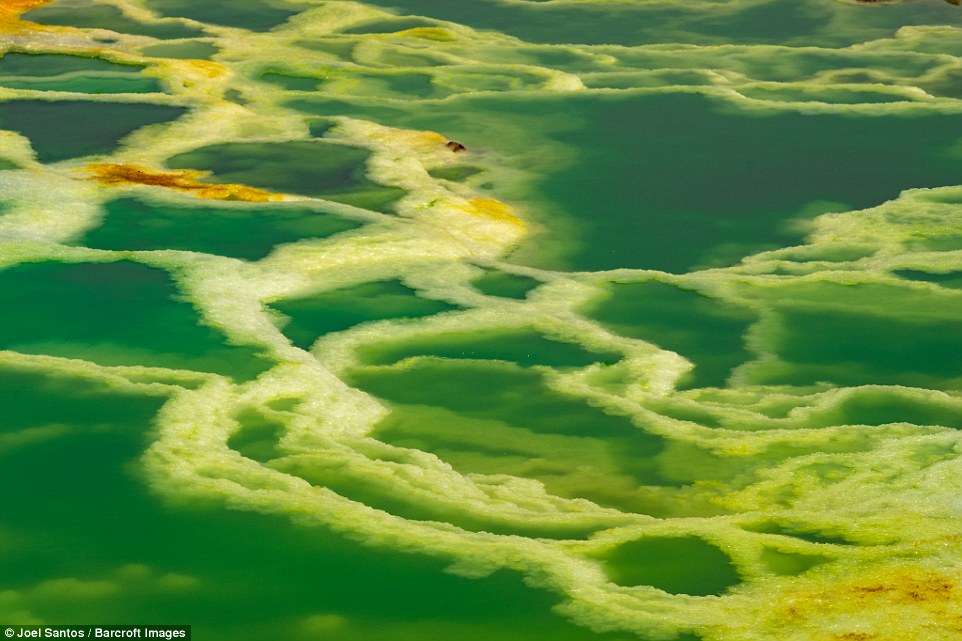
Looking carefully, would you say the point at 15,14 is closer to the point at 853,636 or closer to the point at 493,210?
the point at 493,210

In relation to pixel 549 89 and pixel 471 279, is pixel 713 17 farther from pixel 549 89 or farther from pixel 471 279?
pixel 471 279

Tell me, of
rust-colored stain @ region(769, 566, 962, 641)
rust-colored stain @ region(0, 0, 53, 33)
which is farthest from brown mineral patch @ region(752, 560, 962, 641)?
rust-colored stain @ region(0, 0, 53, 33)

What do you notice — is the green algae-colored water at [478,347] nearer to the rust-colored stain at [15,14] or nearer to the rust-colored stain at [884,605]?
the rust-colored stain at [884,605]

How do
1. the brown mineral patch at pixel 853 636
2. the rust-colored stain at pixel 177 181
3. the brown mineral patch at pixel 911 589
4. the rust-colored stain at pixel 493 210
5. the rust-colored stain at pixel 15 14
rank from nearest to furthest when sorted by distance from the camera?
the brown mineral patch at pixel 853 636
the brown mineral patch at pixel 911 589
the rust-colored stain at pixel 177 181
the rust-colored stain at pixel 493 210
the rust-colored stain at pixel 15 14

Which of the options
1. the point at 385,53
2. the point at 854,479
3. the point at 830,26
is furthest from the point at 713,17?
the point at 854,479

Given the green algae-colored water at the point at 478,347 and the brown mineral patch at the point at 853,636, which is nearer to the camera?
the brown mineral patch at the point at 853,636

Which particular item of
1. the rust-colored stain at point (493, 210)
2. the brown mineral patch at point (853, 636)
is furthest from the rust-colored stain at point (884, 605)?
the rust-colored stain at point (493, 210)

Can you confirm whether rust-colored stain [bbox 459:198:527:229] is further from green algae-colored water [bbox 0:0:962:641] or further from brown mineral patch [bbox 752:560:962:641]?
brown mineral patch [bbox 752:560:962:641]
